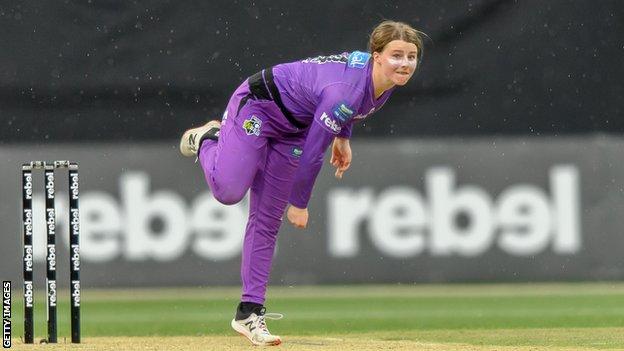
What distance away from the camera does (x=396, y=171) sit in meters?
10.9

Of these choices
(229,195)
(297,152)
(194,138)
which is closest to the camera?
(229,195)

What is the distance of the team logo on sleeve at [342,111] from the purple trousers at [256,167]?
476 mm

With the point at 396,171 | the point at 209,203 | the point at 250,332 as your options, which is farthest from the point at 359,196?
the point at 250,332

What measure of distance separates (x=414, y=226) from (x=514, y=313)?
3.80 feet

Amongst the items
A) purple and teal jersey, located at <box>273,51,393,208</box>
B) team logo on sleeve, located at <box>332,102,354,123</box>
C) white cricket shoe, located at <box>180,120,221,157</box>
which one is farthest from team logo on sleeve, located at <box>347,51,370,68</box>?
white cricket shoe, located at <box>180,120,221,157</box>

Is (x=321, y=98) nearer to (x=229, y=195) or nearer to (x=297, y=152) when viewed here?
(x=297, y=152)

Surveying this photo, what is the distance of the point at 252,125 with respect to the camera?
23.2ft

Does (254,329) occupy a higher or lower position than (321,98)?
lower

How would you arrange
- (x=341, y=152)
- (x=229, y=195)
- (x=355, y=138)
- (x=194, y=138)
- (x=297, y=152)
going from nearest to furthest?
(x=229, y=195), (x=297, y=152), (x=341, y=152), (x=194, y=138), (x=355, y=138)

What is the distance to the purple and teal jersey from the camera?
22.0 feet

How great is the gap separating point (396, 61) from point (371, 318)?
3.36 m

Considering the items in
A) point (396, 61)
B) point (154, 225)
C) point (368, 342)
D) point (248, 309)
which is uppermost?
point (396, 61)

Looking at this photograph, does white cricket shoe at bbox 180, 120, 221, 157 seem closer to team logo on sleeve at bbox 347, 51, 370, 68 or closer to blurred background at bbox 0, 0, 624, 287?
team logo on sleeve at bbox 347, 51, 370, 68

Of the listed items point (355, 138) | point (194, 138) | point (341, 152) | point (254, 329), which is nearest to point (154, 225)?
point (355, 138)
